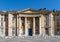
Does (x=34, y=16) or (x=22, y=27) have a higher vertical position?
(x=34, y=16)

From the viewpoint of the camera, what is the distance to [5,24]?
1817 inches

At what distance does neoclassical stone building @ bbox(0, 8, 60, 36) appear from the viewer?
44.7 meters

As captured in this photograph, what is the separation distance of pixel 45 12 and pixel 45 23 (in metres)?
3.76

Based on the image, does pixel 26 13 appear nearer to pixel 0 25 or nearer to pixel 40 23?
pixel 40 23

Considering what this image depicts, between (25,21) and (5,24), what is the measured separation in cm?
721

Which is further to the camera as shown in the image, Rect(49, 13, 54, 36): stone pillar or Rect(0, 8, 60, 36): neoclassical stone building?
Rect(0, 8, 60, 36): neoclassical stone building

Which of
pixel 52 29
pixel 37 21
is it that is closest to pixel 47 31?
pixel 52 29

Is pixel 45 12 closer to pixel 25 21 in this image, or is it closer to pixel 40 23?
pixel 40 23

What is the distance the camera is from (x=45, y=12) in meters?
45.0

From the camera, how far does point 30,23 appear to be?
46.1 meters

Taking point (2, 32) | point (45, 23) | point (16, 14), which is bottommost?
point (2, 32)

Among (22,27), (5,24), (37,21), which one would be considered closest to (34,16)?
(37,21)

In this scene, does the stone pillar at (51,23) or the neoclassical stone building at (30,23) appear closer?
the stone pillar at (51,23)

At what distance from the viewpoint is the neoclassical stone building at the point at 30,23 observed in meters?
44.7
